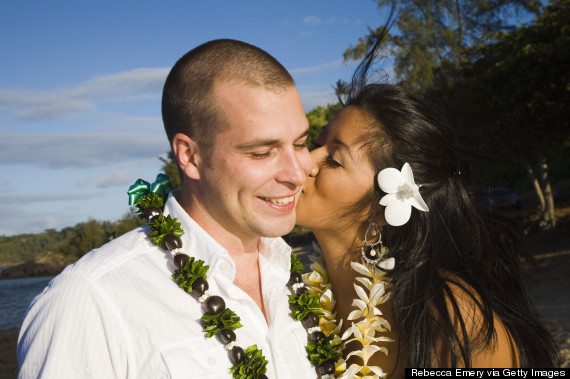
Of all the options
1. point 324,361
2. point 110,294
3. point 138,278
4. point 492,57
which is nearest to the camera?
point 110,294

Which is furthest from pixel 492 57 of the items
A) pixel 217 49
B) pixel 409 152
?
pixel 217 49

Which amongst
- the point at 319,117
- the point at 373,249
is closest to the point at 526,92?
the point at 373,249

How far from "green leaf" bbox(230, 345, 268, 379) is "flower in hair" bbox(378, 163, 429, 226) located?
1.46 m

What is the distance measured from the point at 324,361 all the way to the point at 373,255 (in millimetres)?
937

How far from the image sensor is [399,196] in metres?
3.60

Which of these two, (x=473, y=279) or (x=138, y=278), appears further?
(x=473, y=279)

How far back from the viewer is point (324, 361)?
311 cm

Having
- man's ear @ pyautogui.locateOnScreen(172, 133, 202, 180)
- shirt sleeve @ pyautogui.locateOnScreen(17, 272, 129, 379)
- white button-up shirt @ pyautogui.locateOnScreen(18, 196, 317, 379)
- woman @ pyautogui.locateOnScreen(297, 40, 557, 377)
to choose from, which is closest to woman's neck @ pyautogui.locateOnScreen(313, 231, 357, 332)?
woman @ pyautogui.locateOnScreen(297, 40, 557, 377)

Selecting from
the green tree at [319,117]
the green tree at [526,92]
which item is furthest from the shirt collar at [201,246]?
the green tree at [319,117]

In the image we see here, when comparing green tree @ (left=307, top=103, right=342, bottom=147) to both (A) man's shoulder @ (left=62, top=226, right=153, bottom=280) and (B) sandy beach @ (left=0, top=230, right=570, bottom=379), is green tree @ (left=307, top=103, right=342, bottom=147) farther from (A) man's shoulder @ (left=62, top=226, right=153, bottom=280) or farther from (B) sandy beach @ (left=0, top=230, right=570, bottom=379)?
(A) man's shoulder @ (left=62, top=226, right=153, bottom=280)

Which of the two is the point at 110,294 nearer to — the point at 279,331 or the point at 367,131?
the point at 279,331

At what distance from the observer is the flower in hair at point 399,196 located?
3559 mm

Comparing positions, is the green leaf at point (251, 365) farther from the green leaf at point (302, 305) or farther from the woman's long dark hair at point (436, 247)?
the woman's long dark hair at point (436, 247)

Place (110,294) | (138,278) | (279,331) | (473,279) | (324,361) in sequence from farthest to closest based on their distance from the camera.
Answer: (473,279), (324,361), (279,331), (138,278), (110,294)
